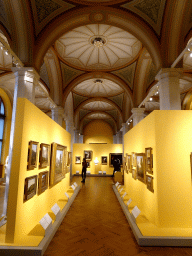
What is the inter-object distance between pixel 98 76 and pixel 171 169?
9.50 m

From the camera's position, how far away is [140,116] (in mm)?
11906

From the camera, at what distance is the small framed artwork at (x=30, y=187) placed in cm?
387

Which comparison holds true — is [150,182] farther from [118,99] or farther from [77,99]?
[77,99]

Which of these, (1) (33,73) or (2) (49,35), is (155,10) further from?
(1) (33,73)

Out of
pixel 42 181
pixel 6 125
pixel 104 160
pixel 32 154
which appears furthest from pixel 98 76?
pixel 32 154

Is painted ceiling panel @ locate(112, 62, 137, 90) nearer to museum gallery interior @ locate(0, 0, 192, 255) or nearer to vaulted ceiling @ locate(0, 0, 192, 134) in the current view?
museum gallery interior @ locate(0, 0, 192, 255)

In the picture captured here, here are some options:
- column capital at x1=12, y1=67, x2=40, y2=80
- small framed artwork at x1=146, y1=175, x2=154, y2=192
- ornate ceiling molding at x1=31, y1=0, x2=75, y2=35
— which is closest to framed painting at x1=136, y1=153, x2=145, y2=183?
small framed artwork at x1=146, y1=175, x2=154, y2=192

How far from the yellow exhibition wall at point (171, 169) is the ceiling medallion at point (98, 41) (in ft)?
20.9

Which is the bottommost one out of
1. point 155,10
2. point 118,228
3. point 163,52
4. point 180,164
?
point 118,228

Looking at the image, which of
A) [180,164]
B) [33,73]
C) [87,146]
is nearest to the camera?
[180,164]

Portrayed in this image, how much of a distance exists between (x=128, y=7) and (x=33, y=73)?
4.39 m

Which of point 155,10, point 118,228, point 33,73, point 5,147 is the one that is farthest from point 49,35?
point 5,147

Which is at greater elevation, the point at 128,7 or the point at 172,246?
the point at 128,7

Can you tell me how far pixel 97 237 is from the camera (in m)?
4.25
